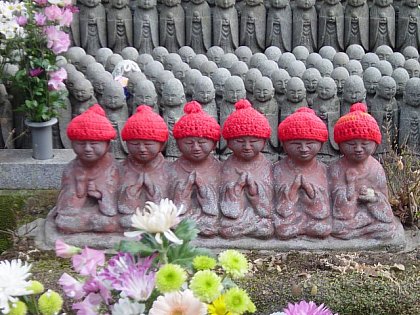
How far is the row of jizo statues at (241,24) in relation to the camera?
634 centimetres

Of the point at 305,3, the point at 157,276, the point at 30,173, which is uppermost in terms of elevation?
the point at 305,3

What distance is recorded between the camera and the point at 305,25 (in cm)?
642

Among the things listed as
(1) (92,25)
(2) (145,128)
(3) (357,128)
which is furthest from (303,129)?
(1) (92,25)

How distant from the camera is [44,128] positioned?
4.59 meters

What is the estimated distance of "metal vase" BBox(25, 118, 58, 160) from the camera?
4.59 m

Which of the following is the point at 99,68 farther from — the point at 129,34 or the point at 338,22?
the point at 338,22

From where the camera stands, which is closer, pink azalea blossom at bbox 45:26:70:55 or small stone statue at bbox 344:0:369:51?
pink azalea blossom at bbox 45:26:70:55

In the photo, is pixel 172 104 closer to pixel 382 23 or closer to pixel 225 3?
pixel 225 3

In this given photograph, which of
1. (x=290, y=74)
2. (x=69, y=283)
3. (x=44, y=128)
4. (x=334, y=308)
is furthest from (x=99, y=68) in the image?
(x=69, y=283)

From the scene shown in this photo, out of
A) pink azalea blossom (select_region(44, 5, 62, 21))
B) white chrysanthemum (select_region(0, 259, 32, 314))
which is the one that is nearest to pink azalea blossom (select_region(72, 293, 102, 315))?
white chrysanthemum (select_region(0, 259, 32, 314))

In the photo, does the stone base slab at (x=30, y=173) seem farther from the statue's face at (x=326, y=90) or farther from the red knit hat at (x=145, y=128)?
the statue's face at (x=326, y=90)

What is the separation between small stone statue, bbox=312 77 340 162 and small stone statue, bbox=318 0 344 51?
135 cm

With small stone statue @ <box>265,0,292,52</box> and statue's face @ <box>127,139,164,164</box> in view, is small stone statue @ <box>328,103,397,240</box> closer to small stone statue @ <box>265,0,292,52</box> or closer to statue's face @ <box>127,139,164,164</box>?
statue's face @ <box>127,139,164,164</box>

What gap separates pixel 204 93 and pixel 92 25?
167cm
